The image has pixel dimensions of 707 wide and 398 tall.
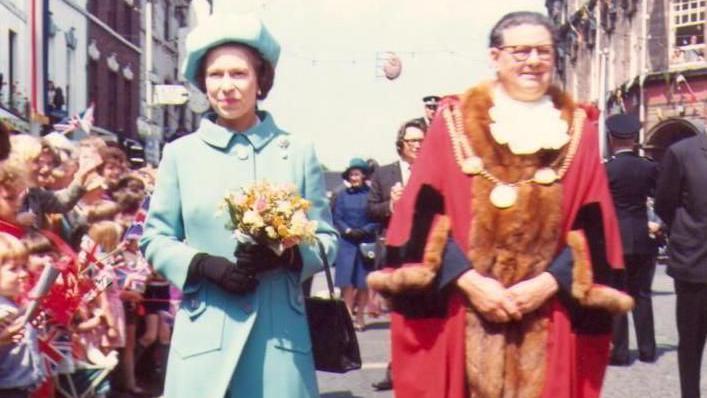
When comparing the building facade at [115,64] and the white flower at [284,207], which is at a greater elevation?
the building facade at [115,64]

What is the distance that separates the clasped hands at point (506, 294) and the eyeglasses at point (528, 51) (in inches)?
29.4

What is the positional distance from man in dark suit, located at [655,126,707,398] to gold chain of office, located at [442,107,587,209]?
2.91 m

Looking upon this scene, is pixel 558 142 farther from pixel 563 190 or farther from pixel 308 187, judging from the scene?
pixel 308 187

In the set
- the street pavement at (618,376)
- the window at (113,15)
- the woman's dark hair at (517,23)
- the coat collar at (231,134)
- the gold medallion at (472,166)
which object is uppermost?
the window at (113,15)

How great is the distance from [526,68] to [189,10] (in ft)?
158

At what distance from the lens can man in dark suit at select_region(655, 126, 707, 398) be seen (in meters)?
6.95

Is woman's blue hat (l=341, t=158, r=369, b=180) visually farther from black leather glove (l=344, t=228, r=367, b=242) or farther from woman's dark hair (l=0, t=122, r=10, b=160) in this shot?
woman's dark hair (l=0, t=122, r=10, b=160)

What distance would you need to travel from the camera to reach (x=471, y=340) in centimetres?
412

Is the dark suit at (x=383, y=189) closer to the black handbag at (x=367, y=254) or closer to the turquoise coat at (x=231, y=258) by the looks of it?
the black handbag at (x=367, y=254)

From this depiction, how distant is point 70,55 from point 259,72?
88.8ft

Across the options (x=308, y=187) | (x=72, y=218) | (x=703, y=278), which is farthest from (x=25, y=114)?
(x=308, y=187)

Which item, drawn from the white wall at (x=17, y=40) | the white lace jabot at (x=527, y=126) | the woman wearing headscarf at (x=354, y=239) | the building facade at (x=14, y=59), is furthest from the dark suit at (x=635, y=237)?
the white wall at (x=17, y=40)

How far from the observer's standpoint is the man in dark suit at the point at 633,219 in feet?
31.7

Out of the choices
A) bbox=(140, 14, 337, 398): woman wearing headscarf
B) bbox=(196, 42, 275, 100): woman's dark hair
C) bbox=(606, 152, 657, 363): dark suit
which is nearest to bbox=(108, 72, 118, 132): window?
bbox=(606, 152, 657, 363): dark suit
